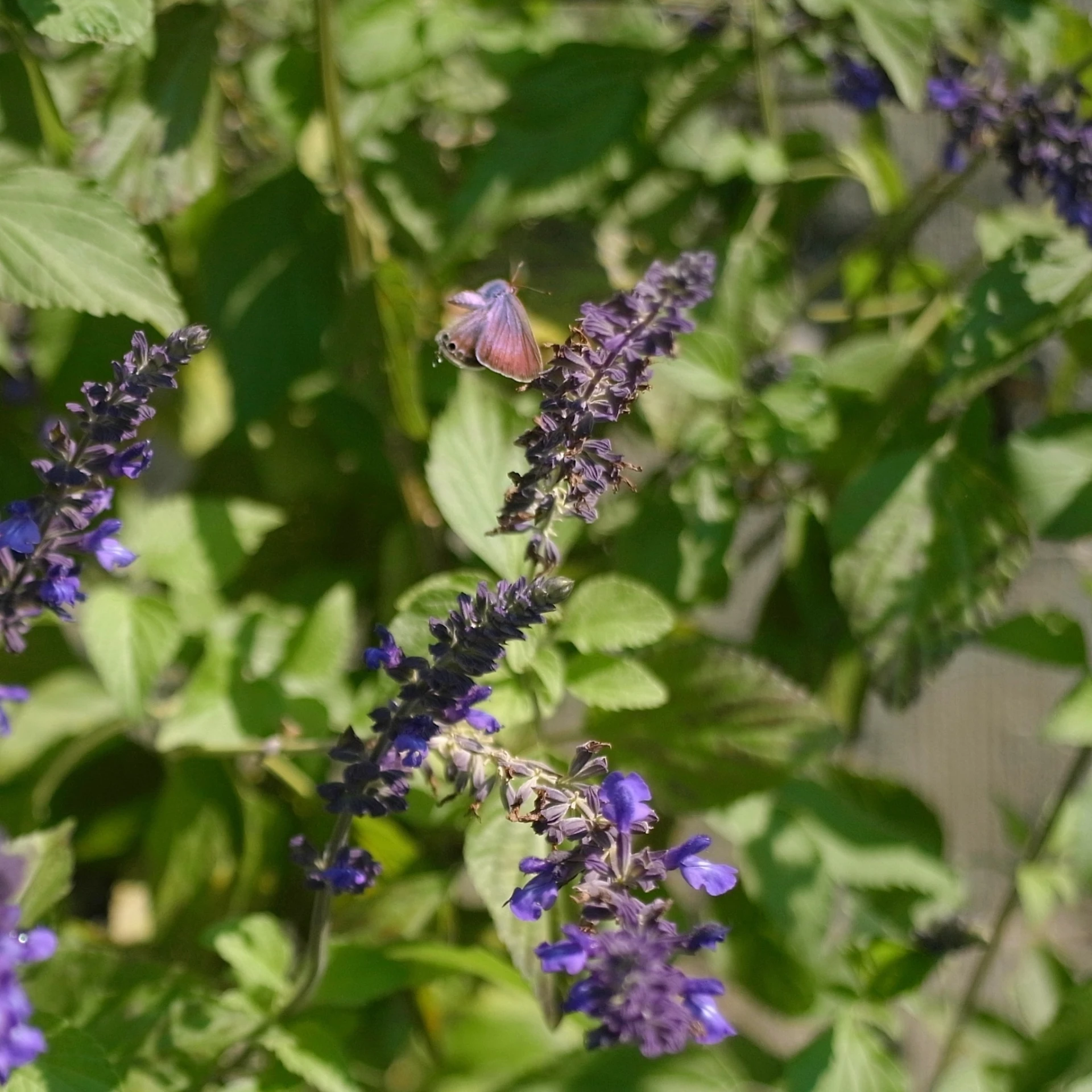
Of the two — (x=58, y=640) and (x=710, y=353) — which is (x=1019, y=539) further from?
(x=58, y=640)

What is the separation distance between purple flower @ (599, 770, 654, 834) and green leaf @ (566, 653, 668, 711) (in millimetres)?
194

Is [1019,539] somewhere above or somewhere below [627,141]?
below

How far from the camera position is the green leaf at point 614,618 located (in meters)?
0.65

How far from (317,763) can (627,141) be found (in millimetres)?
553

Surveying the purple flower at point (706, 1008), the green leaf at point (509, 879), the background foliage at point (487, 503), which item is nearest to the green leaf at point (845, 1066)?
the background foliage at point (487, 503)

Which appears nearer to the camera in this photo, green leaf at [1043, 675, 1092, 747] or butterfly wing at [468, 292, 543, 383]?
butterfly wing at [468, 292, 543, 383]

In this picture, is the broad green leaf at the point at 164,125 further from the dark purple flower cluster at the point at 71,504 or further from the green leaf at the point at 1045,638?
the green leaf at the point at 1045,638

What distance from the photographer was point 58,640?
101 centimetres

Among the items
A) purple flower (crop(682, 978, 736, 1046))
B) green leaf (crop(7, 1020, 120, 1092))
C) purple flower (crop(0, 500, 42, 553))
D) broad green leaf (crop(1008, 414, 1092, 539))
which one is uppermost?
purple flower (crop(0, 500, 42, 553))

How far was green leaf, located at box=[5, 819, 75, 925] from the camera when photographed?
0.66m

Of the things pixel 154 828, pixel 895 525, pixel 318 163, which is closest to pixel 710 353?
pixel 895 525

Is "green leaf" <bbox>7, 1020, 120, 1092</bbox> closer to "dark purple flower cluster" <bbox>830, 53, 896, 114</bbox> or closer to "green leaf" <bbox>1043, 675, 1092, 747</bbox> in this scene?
"green leaf" <bbox>1043, 675, 1092, 747</bbox>

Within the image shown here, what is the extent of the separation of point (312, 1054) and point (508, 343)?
1.46 feet

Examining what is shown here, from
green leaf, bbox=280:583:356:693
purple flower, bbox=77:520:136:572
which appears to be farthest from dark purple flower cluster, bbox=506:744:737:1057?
green leaf, bbox=280:583:356:693
